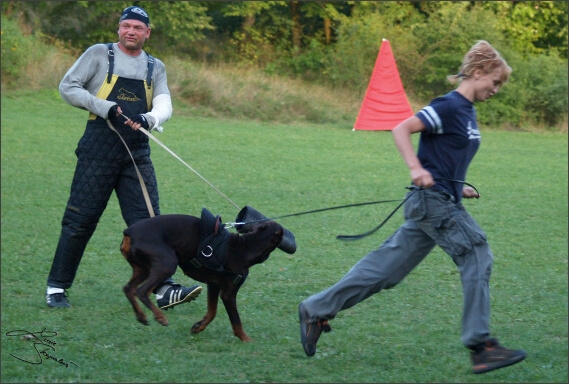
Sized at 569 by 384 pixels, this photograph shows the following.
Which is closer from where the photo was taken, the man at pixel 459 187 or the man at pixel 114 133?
the man at pixel 459 187

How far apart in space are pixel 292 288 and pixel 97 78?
6.73 ft

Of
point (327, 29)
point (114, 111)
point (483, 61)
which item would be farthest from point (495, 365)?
point (327, 29)

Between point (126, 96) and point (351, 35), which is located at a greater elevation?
point (126, 96)

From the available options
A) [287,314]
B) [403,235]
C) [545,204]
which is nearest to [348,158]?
[545,204]

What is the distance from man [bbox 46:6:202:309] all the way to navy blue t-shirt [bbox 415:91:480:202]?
171cm

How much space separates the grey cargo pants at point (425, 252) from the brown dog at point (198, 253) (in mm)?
503

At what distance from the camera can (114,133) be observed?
5043 mm

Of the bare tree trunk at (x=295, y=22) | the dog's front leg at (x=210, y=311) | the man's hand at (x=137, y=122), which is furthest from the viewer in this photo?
the bare tree trunk at (x=295, y=22)

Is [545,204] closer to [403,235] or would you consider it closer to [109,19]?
[403,235]

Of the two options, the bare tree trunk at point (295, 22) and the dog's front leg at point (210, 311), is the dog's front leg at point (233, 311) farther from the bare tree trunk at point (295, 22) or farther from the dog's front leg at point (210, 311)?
the bare tree trunk at point (295, 22)

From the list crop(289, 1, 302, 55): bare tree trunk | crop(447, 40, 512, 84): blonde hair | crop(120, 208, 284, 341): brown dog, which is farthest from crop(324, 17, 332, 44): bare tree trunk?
crop(447, 40, 512, 84): blonde hair

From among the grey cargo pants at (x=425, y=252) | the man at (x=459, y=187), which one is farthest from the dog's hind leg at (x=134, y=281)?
the man at (x=459, y=187)

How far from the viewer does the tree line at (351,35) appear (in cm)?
2486

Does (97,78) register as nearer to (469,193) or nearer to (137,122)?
(137,122)
